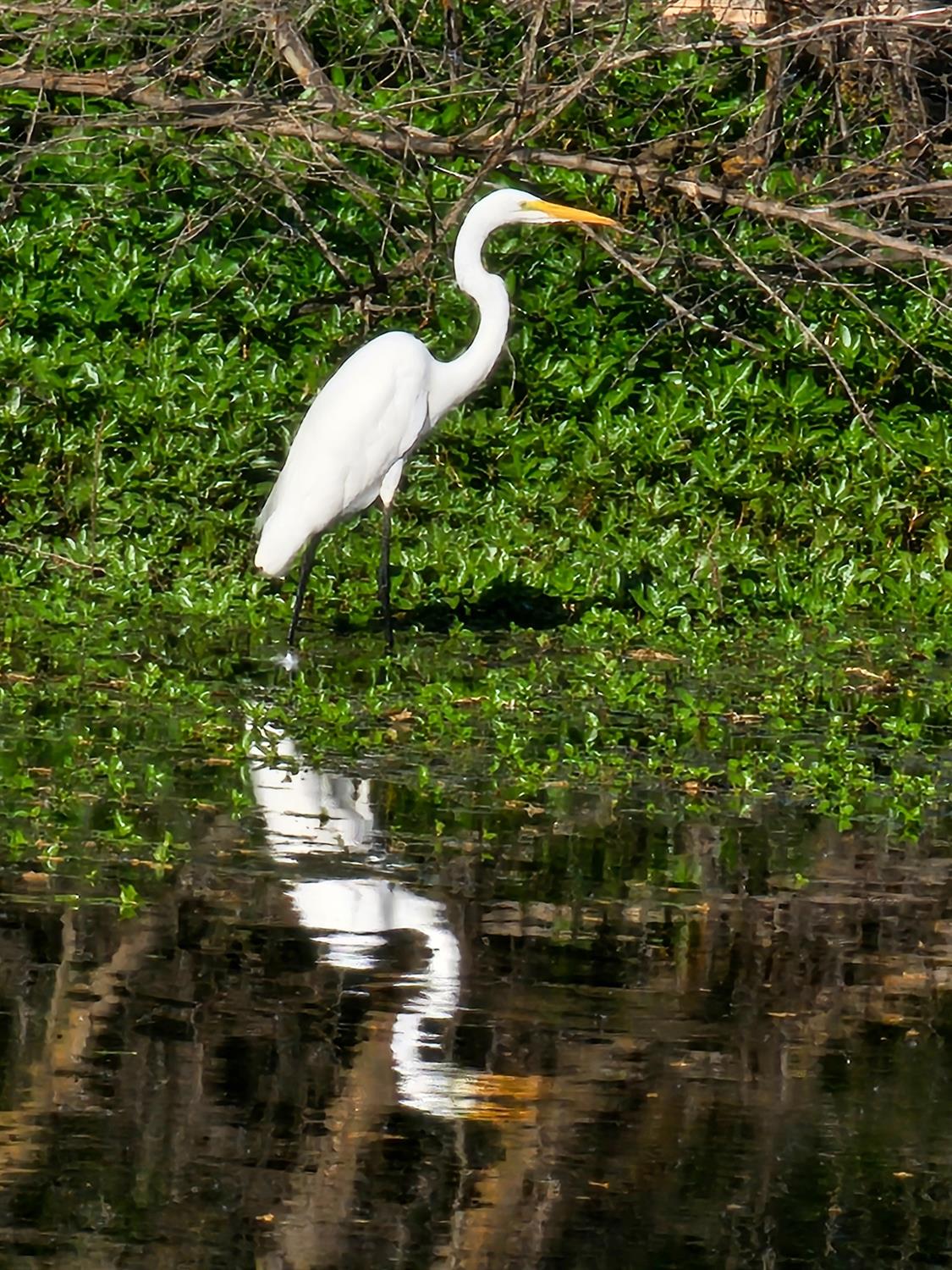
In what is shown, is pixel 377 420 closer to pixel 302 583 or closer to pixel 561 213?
pixel 302 583

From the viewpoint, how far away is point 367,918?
4996 millimetres

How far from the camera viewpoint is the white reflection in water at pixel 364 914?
3.96m

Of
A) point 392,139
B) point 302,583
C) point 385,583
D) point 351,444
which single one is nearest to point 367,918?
point 302,583

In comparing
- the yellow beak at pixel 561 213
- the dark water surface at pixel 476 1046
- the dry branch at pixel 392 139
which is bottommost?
the dark water surface at pixel 476 1046

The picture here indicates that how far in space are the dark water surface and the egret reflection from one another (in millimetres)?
11

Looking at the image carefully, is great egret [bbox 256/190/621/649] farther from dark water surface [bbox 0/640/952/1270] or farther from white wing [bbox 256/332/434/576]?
dark water surface [bbox 0/640/952/1270]

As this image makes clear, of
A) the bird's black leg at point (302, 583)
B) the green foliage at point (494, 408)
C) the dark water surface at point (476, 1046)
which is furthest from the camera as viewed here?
the bird's black leg at point (302, 583)

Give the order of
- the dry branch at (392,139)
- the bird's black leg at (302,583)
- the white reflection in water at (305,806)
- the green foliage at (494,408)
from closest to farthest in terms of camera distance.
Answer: the white reflection in water at (305,806) < the green foliage at (494,408) < the bird's black leg at (302,583) < the dry branch at (392,139)

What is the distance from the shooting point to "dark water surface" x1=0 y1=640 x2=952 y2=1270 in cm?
333

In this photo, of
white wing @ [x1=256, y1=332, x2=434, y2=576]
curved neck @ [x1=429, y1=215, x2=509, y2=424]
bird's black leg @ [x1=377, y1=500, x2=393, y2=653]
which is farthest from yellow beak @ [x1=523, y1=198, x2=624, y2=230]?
bird's black leg @ [x1=377, y1=500, x2=393, y2=653]

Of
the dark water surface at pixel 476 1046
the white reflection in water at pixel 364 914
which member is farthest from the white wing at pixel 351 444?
the dark water surface at pixel 476 1046

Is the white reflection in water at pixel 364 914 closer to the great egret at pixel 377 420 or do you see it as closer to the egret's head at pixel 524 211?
the great egret at pixel 377 420

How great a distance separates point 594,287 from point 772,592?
2.96 m

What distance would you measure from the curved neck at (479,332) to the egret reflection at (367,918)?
2.72 m
